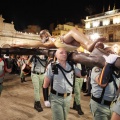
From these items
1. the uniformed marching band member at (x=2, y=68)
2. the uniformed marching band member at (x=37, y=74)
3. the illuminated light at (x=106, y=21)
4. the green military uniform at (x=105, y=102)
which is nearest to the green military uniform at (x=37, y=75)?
the uniformed marching band member at (x=37, y=74)

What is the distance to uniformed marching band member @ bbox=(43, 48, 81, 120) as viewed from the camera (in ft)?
12.8

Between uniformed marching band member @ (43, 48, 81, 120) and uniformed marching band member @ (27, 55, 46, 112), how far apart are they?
2.67 metres

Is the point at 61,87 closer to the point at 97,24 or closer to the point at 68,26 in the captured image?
the point at 97,24

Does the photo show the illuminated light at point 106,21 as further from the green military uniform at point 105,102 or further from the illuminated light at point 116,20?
the green military uniform at point 105,102

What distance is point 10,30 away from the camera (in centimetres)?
3616

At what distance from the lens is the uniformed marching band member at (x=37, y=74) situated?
264 inches

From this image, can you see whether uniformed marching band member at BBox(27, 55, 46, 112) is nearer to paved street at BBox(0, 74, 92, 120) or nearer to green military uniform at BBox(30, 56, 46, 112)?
green military uniform at BBox(30, 56, 46, 112)

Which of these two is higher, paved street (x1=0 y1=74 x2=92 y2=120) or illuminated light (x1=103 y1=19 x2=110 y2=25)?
illuminated light (x1=103 y1=19 x2=110 y2=25)

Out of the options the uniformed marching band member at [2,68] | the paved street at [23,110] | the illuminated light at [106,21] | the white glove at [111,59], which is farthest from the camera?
the illuminated light at [106,21]

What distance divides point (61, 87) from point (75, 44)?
1027mm

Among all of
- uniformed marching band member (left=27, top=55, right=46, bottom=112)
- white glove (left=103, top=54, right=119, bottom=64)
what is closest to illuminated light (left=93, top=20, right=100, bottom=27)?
uniformed marching band member (left=27, top=55, right=46, bottom=112)

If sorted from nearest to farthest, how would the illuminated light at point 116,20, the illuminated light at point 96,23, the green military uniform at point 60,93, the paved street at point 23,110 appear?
the green military uniform at point 60,93 < the paved street at point 23,110 < the illuminated light at point 116,20 < the illuminated light at point 96,23

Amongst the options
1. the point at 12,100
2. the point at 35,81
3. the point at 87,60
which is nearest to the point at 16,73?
the point at 12,100

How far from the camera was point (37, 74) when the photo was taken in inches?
275
